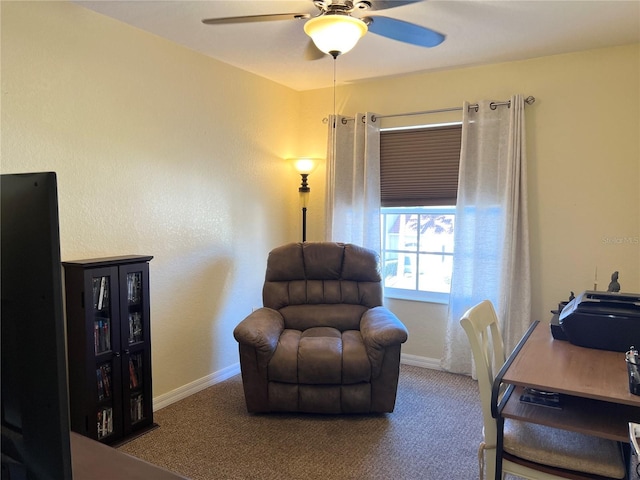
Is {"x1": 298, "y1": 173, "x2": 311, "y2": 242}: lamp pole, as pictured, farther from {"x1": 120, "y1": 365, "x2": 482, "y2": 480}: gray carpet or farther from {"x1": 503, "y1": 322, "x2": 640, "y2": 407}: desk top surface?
{"x1": 503, "y1": 322, "x2": 640, "y2": 407}: desk top surface

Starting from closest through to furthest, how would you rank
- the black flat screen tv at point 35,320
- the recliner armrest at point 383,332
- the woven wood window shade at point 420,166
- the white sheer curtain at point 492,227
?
the black flat screen tv at point 35,320 < the recliner armrest at point 383,332 < the white sheer curtain at point 492,227 < the woven wood window shade at point 420,166

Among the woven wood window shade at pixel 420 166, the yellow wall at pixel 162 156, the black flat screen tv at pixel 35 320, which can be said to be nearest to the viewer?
the black flat screen tv at pixel 35 320

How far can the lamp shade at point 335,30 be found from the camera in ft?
6.73

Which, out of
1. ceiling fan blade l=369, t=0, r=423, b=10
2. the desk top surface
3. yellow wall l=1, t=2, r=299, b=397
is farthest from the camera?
yellow wall l=1, t=2, r=299, b=397

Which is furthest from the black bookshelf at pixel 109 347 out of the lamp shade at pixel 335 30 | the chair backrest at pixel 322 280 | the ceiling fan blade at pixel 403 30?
the ceiling fan blade at pixel 403 30

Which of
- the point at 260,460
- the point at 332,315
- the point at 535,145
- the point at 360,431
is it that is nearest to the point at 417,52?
the point at 535,145

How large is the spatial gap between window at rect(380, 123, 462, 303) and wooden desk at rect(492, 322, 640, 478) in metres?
2.13

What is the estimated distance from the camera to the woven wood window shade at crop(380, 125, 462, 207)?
3.84 meters

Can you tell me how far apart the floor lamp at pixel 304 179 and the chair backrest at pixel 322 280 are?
30.5 inches

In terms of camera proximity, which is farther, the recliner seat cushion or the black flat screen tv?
the recliner seat cushion

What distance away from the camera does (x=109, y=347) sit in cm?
266

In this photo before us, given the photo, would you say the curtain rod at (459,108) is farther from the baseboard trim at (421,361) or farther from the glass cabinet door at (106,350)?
the glass cabinet door at (106,350)

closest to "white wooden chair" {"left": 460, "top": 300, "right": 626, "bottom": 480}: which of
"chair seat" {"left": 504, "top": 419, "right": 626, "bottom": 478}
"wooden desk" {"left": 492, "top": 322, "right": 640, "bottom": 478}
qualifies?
"chair seat" {"left": 504, "top": 419, "right": 626, "bottom": 478}

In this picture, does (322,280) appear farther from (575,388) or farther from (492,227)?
(575,388)
